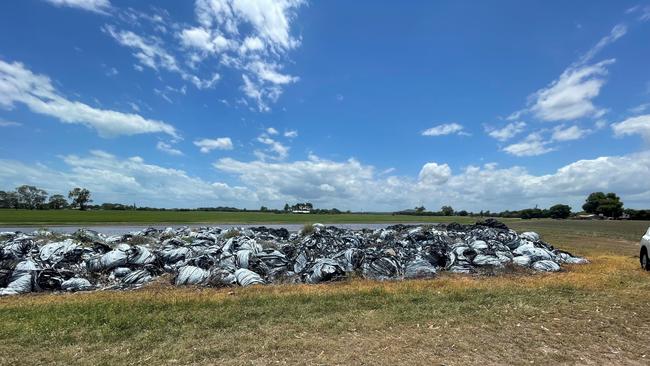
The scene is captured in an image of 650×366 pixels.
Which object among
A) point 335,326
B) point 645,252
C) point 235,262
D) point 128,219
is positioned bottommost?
point 335,326

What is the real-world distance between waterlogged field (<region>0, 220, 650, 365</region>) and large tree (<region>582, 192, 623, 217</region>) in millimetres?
137386

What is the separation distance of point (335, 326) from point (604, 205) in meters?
147

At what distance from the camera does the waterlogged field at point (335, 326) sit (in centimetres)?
535

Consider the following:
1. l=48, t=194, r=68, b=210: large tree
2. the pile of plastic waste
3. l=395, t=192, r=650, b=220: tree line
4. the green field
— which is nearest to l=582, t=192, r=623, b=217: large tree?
l=395, t=192, r=650, b=220: tree line

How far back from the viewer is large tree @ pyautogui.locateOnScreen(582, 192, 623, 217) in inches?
4884

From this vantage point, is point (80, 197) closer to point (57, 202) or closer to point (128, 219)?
point (57, 202)

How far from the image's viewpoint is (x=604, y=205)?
127 m

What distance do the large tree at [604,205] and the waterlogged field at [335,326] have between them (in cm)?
13739

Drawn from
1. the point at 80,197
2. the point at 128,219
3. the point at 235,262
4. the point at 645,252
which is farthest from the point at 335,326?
the point at 80,197

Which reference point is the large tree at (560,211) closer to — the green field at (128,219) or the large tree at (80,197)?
the green field at (128,219)

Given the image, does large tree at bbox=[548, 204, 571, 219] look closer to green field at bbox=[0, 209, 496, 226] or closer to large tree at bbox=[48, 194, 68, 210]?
green field at bbox=[0, 209, 496, 226]

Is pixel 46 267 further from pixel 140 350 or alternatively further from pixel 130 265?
pixel 140 350

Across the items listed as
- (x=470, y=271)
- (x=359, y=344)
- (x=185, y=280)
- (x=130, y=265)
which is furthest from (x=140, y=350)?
(x=470, y=271)

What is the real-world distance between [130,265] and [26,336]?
648 cm
